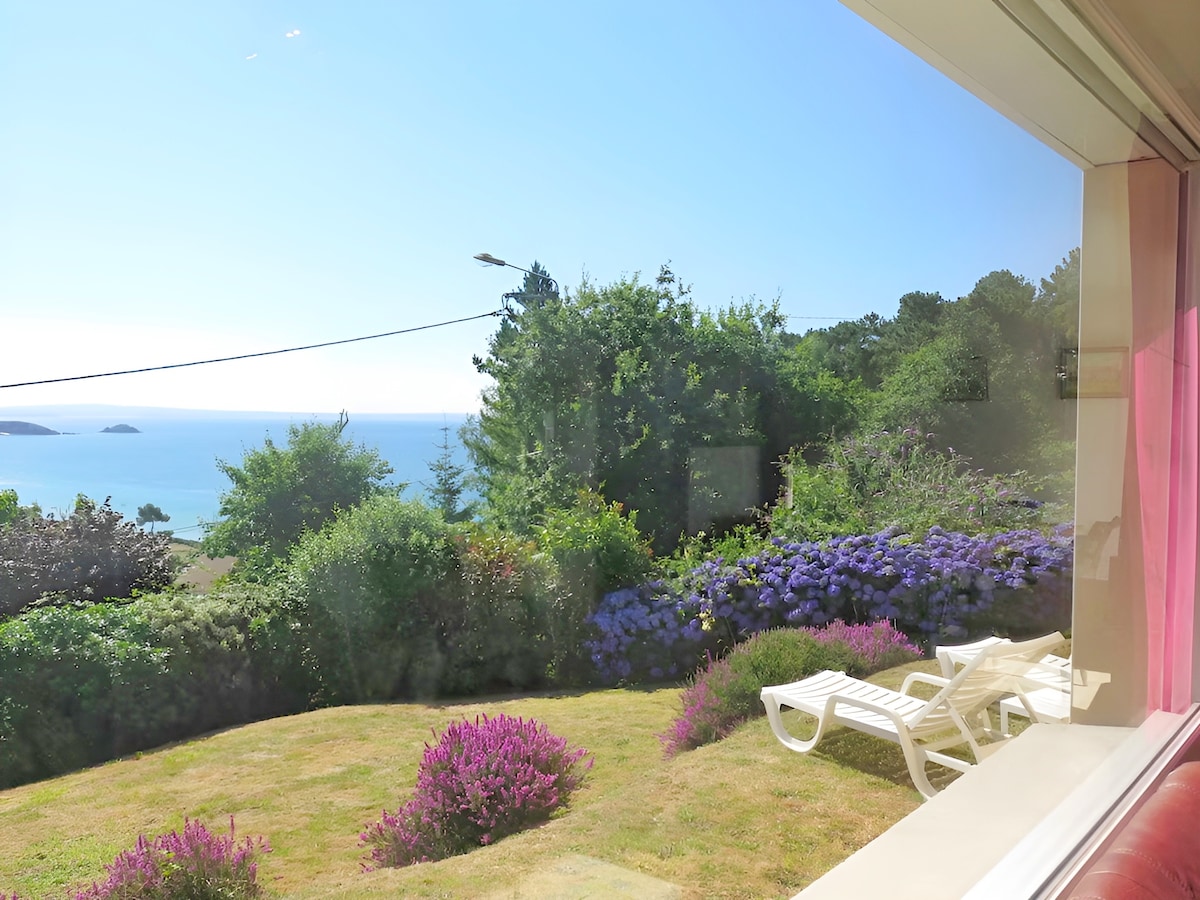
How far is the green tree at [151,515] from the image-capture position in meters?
1.63

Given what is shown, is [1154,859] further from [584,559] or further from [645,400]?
[645,400]

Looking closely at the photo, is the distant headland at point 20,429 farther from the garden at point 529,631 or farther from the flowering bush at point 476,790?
the flowering bush at point 476,790

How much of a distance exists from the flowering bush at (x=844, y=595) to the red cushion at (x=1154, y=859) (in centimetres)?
127

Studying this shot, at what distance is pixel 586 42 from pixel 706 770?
2.17 meters

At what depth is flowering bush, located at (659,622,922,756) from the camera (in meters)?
2.68

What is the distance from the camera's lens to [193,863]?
1517 mm

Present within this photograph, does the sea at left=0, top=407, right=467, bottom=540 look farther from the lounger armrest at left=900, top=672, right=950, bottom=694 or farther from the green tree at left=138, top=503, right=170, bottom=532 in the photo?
the lounger armrest at left=900, top=672, right=950, bottom=694

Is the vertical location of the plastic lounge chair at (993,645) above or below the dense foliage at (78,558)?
below

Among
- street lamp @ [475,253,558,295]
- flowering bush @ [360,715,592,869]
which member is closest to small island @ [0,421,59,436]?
flowering bush @ [360,715,592,869]

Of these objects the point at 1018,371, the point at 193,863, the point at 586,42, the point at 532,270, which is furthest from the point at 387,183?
the point at 1018,371

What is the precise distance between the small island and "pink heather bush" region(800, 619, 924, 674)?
2.27m

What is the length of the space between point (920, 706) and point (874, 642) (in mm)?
350

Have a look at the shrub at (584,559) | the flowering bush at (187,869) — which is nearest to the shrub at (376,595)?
the shrub at (584,559)

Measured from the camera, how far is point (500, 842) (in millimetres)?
1935
